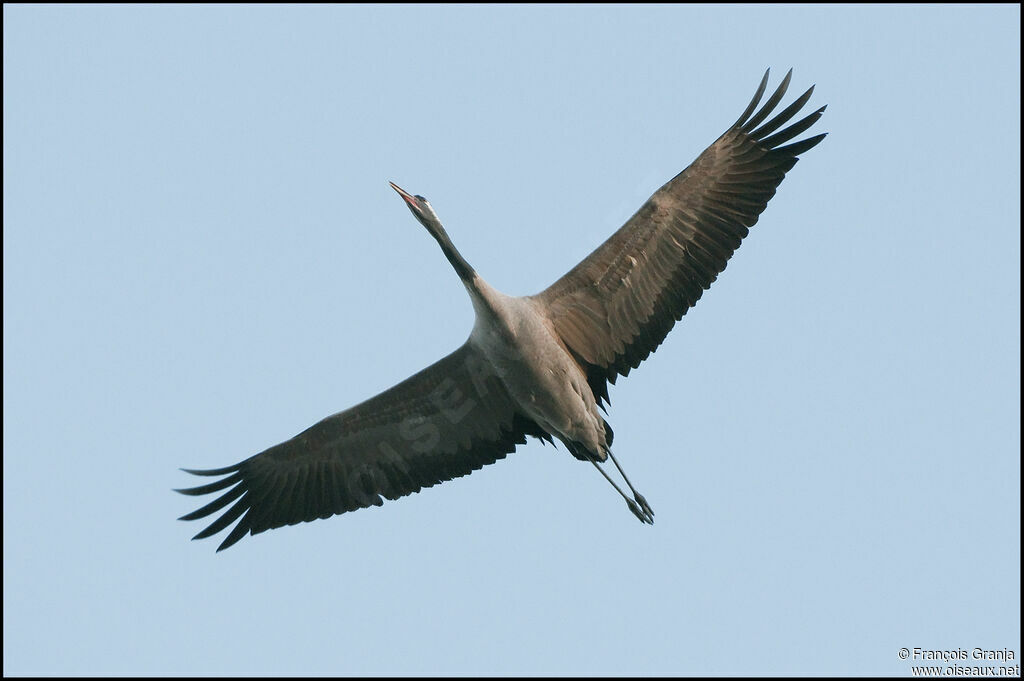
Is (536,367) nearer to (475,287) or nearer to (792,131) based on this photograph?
(475,287)

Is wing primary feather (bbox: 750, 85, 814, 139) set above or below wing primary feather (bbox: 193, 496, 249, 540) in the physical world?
above

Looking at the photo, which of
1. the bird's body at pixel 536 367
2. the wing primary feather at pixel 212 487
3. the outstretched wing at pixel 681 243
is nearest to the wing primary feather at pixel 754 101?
the outstretched wing at pixel 681 243

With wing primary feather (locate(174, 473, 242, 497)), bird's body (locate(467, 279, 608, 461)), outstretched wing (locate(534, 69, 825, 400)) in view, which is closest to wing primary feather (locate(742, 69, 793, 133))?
outstretched wing (locate(534, 69, 825, 400))

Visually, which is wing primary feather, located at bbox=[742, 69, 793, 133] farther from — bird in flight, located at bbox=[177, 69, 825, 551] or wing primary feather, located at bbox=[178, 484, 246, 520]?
wing primary feather, located at bbox=[178, 484, 246, 520]

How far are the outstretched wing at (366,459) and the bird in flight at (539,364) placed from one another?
0.01 meters

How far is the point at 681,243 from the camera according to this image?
530 inches

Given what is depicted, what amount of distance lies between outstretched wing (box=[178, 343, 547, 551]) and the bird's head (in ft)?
6.47

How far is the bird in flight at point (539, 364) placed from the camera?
13.2 metres

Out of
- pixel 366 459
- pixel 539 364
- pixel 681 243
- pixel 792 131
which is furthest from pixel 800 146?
pixel 366 459

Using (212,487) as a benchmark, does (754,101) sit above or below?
above

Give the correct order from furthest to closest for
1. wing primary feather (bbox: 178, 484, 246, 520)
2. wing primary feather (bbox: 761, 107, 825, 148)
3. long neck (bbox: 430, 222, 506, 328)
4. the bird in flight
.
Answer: wing primary feather (bbox: 178, 484, 246, 520)
wing primary feather (bbox: 761, 107, 825, 148)
the bird in flight
long neck (bbox: 430, 222, 506, 328)

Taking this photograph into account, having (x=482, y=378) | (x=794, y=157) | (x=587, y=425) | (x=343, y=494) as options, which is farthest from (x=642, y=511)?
(x=794, y=157)

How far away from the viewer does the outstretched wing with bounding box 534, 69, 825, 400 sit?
1341cm

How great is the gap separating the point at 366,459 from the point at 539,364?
8.34ft
